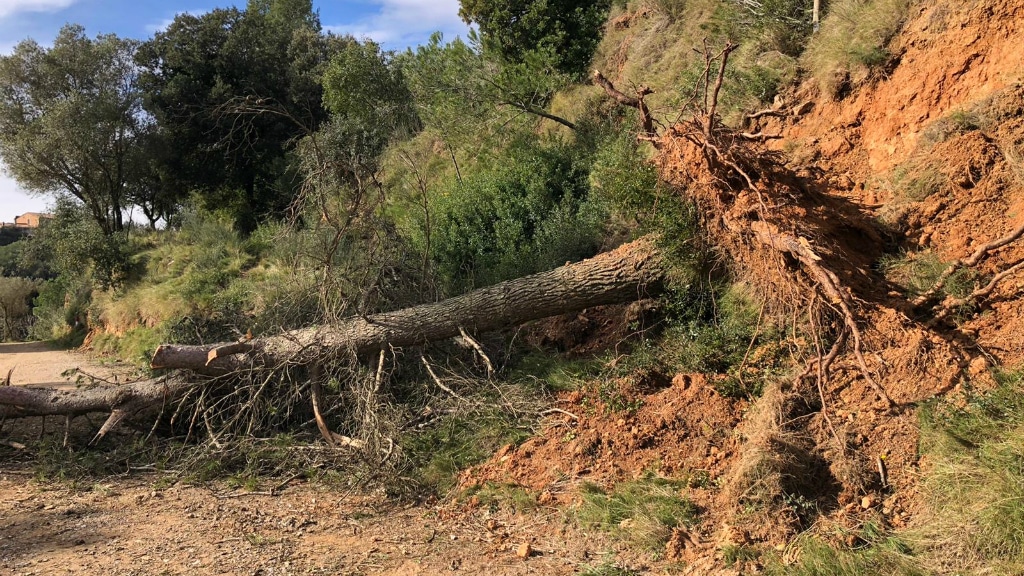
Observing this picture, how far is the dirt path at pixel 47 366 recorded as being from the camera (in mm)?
10570

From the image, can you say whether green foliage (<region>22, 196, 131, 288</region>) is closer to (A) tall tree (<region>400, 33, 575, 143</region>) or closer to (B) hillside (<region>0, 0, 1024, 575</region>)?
(A) tall tree (<region>400, 33, 575, 143</region>)

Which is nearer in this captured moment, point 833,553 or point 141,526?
point 833,553

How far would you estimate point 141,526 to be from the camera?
5008 mm

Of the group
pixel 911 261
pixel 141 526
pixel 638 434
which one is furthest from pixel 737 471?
pixel 141 526

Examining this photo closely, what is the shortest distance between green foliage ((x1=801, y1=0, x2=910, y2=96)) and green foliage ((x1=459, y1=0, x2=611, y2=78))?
7.27 m

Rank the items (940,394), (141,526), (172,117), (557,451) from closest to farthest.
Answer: (940,394) → (141,526) → (557,451) → (172,117)

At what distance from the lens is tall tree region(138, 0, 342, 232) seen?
63.1ft

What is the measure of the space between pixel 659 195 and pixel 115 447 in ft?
19.3

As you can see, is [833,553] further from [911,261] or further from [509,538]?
[911,261]

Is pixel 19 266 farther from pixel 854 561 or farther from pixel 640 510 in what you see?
pixel 854 561

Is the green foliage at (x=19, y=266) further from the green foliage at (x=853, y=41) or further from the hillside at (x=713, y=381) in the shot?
the green foliage at (x=853, y=41)

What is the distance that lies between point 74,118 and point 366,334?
46.8 feet

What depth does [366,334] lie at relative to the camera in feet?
22.7

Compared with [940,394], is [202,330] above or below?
above
